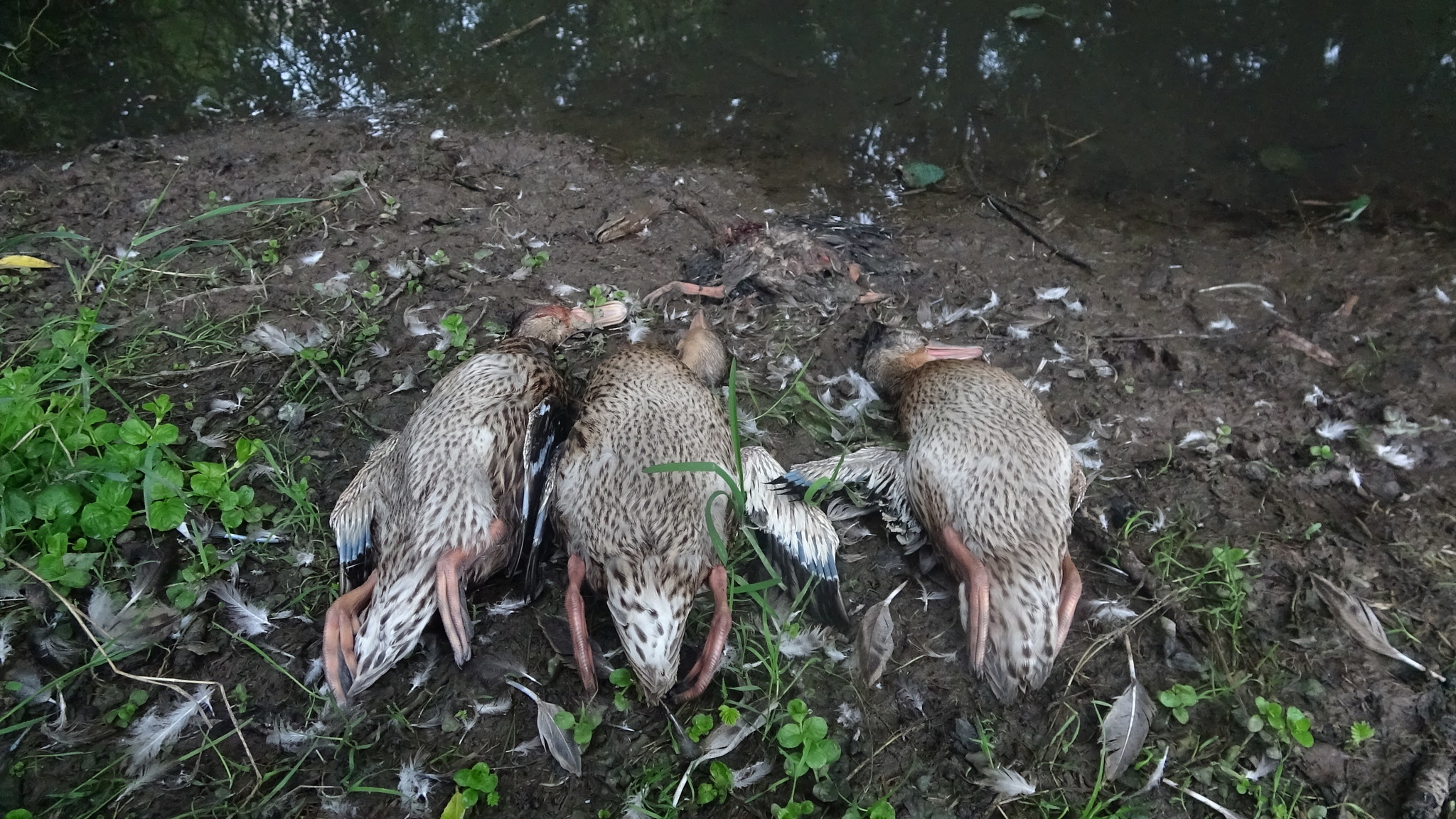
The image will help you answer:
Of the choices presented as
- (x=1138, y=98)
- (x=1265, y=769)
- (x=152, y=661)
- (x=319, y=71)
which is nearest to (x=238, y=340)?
(x=152, y=661)

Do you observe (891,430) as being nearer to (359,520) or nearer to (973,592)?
(973,592)

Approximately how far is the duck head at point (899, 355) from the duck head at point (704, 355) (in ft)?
2.07

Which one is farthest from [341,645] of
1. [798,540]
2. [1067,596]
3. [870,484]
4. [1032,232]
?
[1032,232]

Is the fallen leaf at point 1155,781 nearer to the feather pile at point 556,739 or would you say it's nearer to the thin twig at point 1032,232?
the feather pile at point 556,739

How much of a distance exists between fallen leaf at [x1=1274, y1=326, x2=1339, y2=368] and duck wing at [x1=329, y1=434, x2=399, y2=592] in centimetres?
360

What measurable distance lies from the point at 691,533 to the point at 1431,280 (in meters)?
3.71

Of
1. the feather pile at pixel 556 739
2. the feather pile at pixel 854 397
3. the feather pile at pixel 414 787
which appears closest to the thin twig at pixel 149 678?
the feather pile at pixel 414 787

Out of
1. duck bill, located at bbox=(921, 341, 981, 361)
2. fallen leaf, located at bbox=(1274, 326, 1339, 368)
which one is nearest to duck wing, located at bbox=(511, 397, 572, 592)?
duck bill, located at bbox=(921, 341, 981, 361)

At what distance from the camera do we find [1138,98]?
441 cm

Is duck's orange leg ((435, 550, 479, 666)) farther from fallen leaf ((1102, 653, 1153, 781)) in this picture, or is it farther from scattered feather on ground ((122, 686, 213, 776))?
fallen leaf ((1102, 653, 1153, 781))

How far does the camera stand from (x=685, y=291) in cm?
331

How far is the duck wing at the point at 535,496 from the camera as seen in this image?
227cm

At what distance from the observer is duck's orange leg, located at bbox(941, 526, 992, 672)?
6.85 feet

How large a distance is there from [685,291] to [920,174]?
5.51ft
